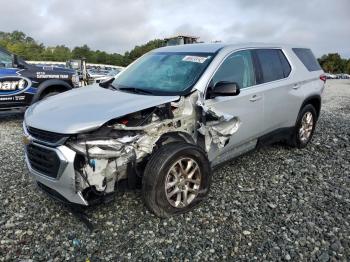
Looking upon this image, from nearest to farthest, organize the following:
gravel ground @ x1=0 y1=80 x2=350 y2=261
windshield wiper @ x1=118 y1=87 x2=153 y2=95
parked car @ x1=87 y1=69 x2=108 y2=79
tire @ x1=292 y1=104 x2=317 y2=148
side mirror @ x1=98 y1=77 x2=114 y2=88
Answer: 1. gravel ground @ x1=0 y1=80 x2=350 y2=261
2. windshield wiper @ x1=118 y1=87 x2=153 y2=95
3. side mirror @ x1=98 y1=77 x2=114 y2=88
4. tire @ x1=292 y1=104 x2=317 y2=148
5. parked car @ x1=87 y1=69 x2=108 y2=79

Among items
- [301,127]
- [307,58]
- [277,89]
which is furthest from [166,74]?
[307,58]

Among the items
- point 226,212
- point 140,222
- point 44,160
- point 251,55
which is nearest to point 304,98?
point 251,55

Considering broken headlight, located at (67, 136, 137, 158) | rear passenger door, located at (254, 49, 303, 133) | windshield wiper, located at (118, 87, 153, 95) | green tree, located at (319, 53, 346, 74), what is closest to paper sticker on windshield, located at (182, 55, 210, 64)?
windshield wiper, located at (118, 87, 153, 95)

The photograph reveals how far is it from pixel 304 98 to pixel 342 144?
5.02 ft

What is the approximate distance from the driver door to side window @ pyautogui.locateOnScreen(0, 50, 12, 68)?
5.85 meters

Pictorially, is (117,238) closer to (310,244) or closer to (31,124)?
(31,124)

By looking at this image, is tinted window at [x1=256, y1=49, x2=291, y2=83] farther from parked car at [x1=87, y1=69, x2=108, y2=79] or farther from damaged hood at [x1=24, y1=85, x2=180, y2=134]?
parked car at [x1=87, y1=69, x2=108, y2=79]

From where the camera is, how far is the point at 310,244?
3186 millimetres

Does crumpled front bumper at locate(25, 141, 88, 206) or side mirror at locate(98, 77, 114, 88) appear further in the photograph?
side mirror at locate(98, 77, 114, 88)

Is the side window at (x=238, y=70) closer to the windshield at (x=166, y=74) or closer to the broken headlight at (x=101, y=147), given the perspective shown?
the windshield at (x=166, y=74)

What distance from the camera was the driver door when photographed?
4031 millimetres

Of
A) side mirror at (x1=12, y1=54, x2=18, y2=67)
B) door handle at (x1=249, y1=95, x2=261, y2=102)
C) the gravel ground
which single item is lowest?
the gravel ground

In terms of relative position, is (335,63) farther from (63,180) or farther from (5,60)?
(63,180)

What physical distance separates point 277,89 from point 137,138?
8.04 ft
